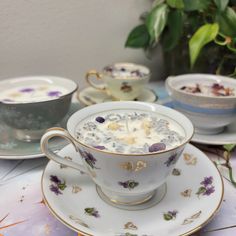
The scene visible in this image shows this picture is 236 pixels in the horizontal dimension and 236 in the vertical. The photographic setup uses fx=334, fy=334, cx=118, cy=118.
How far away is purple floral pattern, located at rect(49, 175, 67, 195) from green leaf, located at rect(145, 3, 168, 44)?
0.47 meters

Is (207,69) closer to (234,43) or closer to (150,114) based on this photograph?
(234,43)

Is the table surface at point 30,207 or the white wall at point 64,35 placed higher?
the white wall at point 64,35

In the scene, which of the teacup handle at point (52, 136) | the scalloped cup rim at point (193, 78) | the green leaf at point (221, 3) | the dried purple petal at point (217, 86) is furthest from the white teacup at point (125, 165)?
the green leaf at point (221, 3)

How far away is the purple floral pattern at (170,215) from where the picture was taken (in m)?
0.43

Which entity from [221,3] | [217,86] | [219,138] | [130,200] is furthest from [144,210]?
[221,3]

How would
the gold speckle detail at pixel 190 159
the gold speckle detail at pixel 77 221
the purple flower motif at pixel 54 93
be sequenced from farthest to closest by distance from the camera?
the purple flower motif at pixel 54 93 → the gold speckle detail at pixel 190 159 → the gold speckle detail at pixel 77 221

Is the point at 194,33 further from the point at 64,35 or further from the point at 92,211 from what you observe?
the point at 92,211

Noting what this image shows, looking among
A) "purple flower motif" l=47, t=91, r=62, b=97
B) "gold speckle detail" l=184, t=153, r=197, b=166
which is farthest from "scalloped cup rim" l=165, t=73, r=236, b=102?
"purple flower motif" l=47, t=91, r=62, b=97

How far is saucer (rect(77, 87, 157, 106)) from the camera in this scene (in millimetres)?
796

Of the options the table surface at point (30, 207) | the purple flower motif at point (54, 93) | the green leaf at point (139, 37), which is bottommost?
the table surface at point (30, 207)

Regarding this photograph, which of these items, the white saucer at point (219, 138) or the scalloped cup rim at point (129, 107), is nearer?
the scalloped cup rim at point (129, 107)

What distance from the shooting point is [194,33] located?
2.69 ft

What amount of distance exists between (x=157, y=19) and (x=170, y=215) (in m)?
0.51

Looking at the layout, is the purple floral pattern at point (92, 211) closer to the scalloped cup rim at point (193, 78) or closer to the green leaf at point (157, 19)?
the scalloped cup rim at point (193, 78)
